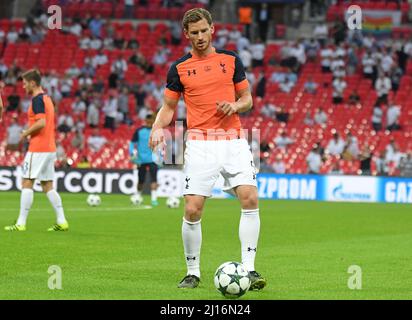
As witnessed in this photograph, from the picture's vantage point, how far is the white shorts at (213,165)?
998 centimetres

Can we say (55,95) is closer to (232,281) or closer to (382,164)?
(382,164)

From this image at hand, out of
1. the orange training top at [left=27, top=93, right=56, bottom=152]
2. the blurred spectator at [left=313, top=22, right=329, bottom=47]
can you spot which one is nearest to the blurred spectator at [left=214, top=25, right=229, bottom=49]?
the blurred spectator at [left=313, top=22, right=329, bottom=47]

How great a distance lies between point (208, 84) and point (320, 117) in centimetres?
2488

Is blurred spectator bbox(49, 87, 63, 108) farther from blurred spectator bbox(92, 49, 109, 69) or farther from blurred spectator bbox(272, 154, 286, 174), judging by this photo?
blurred spectator bbox(272, 154, 286, 174)

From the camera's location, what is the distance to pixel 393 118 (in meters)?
34.0

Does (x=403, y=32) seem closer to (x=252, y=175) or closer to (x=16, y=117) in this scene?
(x=16, y=117)

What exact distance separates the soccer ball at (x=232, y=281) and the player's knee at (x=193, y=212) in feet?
2.49

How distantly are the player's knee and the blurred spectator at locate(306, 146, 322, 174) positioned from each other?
22.3 m

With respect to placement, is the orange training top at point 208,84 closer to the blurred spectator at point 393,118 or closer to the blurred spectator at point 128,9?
the blurred spectator at point 393,118

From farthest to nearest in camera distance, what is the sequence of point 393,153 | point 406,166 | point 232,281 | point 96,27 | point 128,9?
point 128,9, point 96,27, point 393,153, point 406,166, point 232,281

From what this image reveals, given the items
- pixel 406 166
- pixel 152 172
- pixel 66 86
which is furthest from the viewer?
pixel 66 86

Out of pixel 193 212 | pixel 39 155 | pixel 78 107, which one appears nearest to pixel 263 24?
pixel 78 107

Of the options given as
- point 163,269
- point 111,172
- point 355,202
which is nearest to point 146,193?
point 111,172

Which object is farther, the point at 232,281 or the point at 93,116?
the point at 93,116
